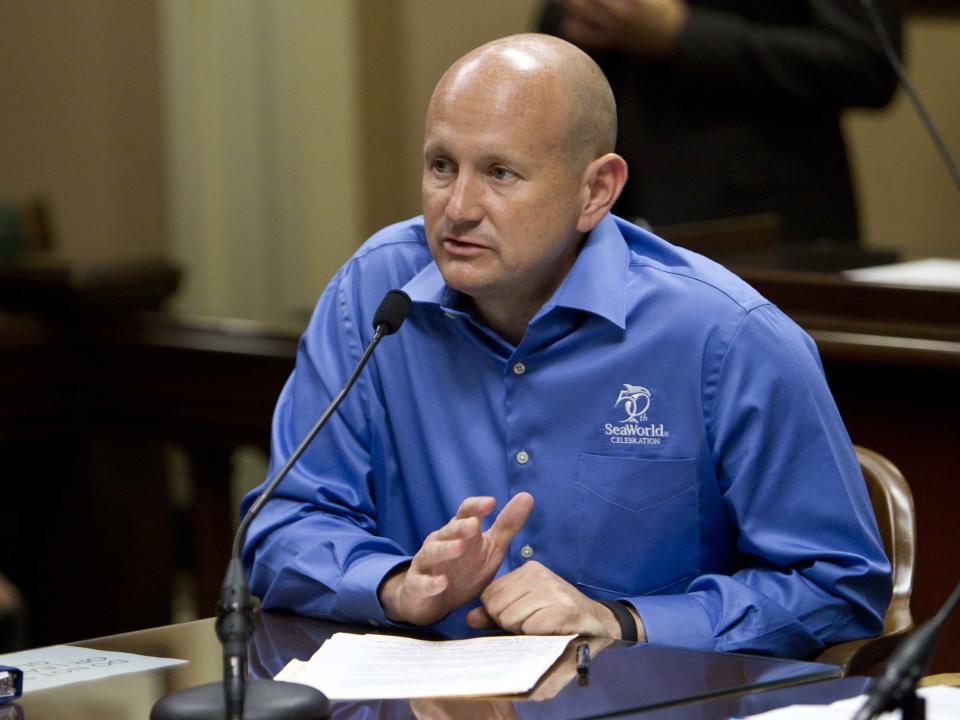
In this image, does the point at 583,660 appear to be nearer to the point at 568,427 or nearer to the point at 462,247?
the point at 568,427

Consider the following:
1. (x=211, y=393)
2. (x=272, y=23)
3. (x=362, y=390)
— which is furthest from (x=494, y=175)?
(x=272, y=23)

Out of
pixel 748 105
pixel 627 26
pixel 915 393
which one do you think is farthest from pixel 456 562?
pixel 748 105

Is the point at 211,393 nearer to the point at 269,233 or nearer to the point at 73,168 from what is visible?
the point at 269,233

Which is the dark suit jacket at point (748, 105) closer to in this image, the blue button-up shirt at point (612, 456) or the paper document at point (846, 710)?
the blue button-up shirt at point (612, 456)

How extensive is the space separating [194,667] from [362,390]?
55 centimetres

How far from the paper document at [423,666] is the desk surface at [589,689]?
17 mm

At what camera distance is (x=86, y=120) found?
5.66 meters

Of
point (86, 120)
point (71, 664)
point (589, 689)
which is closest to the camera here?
point (589, 689)

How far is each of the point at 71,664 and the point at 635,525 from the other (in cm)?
67

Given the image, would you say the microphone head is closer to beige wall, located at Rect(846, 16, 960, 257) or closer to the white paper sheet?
the white paper sheet

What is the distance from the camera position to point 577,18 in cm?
310

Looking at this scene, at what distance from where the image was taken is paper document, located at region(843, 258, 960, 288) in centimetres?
252

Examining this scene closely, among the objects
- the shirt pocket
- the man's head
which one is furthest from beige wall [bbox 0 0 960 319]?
the shirt pocket

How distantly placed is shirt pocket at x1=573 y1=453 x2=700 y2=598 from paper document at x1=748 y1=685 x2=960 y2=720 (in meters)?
0.50
